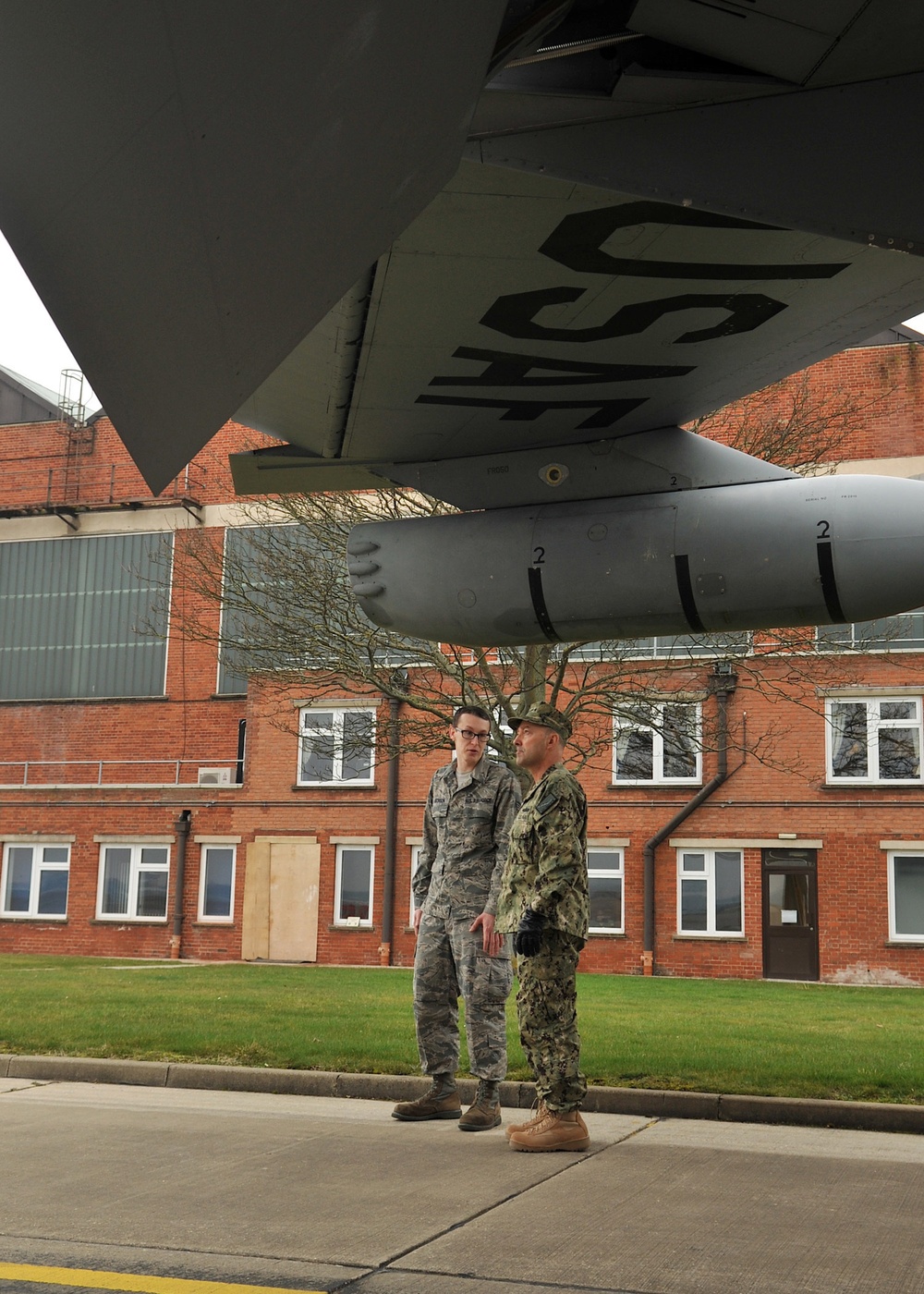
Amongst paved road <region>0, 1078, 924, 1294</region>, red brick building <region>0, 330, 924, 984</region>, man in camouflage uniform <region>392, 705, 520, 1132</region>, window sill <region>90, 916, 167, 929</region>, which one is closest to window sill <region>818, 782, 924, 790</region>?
red brick building <region>0, 330, 924, 984</region>

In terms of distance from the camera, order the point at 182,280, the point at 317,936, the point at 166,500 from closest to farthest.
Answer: the point at 182,280, the point at 317,936, the point at 166,500

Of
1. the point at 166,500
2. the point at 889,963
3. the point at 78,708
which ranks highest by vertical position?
the point at 166,500

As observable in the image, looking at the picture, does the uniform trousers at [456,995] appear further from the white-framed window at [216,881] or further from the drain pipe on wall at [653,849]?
the white-framed window at [216,881]

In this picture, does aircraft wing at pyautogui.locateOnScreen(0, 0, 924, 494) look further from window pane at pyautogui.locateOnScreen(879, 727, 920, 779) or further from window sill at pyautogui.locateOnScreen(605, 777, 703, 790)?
window pane at pyautogui.locateOnScreen(879, 727, 920, 779)

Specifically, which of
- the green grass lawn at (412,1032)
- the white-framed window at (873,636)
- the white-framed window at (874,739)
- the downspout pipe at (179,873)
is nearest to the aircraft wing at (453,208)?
the green grass lawn at (412,1032)

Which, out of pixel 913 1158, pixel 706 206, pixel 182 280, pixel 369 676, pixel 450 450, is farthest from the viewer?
pixel 369 676

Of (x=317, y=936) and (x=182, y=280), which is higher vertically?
(x=182, y=280)

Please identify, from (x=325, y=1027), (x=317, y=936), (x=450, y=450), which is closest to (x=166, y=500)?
(x=317, y=936)

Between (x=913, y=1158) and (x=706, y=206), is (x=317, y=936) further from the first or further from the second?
(x=706, y=206)

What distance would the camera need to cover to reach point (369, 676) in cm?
1501

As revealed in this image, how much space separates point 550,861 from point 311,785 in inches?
891

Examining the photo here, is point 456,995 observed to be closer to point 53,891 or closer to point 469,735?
point 469,735

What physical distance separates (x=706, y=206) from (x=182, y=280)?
6.26 ft

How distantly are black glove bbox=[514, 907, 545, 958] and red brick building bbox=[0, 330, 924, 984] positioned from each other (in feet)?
40.0
